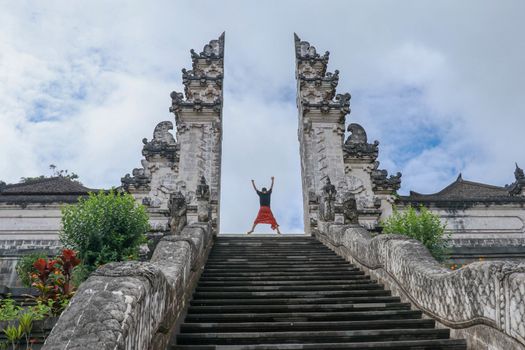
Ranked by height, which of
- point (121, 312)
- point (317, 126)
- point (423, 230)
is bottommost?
point (121, 312)

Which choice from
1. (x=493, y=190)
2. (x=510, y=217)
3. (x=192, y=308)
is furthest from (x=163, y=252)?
(x=493, y=190)

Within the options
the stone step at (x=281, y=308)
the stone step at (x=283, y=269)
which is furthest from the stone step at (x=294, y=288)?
the stone step at (x=283, y=269)

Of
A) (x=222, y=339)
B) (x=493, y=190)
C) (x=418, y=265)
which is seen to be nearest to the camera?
(x=222, y=339)

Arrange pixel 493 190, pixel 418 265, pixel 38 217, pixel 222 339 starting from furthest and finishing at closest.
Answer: pixel 493 190 < pixel 38 217 < pixel 418 265 < pixel 222 339

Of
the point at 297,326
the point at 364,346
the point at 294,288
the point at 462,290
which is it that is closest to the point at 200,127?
the point at 294,288

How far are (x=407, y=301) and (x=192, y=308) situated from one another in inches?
125

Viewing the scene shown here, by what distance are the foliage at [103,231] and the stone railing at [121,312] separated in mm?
5702

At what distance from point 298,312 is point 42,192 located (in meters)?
15.4

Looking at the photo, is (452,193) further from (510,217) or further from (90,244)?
(90,244)

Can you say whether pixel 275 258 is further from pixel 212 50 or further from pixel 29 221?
pixel 212 50

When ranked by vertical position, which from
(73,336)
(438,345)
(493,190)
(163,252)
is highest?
(493,190)

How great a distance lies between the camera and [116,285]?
12.1 ft

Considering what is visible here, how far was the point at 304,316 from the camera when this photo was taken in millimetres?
5859

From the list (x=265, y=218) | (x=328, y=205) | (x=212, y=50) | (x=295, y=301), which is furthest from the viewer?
(x=212, y=50)
